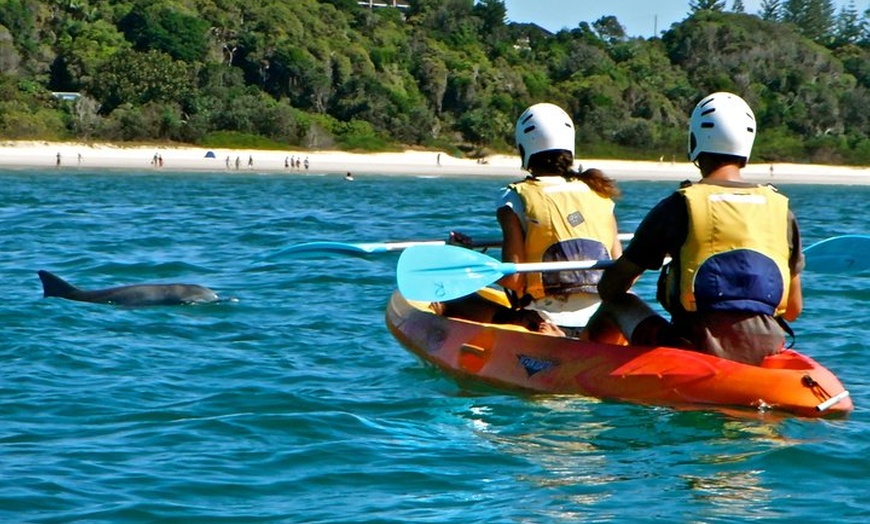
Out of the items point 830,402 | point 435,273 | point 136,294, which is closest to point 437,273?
point 435,273

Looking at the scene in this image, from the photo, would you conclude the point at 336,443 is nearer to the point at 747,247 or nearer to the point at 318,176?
the point at 747,247

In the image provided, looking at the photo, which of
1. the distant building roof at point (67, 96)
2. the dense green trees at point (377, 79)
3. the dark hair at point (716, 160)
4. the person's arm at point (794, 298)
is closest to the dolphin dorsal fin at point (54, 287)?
the dark hair at point (716, 160)

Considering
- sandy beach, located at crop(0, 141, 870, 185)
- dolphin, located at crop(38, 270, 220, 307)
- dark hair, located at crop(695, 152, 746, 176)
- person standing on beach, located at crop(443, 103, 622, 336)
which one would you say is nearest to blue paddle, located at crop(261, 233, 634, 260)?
person standing on beach, located at crop(443, 103, 622, 336)

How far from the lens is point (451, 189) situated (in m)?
51.2

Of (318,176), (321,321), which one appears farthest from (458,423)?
(318,176)

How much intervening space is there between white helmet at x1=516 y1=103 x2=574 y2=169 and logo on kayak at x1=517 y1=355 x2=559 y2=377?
116 cm

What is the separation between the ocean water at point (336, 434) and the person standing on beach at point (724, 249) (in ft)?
1.47

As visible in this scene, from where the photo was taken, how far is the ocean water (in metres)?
5.88

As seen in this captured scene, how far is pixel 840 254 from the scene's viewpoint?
9.16m

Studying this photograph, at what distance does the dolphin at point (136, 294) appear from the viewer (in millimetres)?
12094

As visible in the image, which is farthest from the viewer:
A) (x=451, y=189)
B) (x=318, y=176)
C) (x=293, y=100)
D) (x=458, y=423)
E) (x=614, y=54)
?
(x=614, y=54)

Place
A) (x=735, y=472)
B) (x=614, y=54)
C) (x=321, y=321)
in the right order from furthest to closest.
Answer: (x=614, y=54)
(x=321, y=321)
(x=735, y=472)

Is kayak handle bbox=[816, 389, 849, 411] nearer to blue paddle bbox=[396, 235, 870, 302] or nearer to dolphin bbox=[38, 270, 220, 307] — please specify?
blue paddle bbox=[396, 235, 870, 302]

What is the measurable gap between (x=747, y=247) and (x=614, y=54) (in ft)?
311
